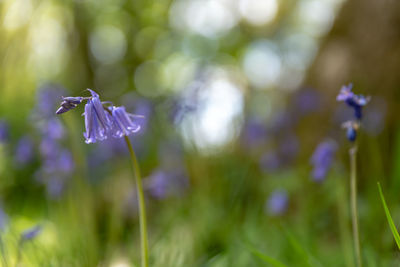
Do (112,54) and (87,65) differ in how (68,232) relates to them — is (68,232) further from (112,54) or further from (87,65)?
(112,54)

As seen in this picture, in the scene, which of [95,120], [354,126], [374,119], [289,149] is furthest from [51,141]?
[289,149]

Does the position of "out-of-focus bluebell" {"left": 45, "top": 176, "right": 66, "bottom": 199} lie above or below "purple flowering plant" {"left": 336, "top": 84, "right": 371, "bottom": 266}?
below

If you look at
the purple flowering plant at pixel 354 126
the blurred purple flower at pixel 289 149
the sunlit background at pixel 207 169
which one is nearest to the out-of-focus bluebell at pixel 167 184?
the sunlit background at pixel 207 169

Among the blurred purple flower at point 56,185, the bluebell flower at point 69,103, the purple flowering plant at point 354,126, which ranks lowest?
the blurred purple flower at point 56,185

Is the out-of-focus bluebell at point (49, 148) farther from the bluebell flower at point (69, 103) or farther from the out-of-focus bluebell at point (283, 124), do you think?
the out-of-focus bluebell at point (283, 124)

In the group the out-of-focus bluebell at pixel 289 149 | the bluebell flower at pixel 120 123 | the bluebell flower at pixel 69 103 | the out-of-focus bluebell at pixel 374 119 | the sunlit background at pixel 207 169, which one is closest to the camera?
the bluebell flower at pixel 69 103

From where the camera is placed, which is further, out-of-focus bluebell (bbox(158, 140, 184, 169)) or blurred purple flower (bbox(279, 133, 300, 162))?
blurred purple flower (bbox(279, 133, 300, 162))

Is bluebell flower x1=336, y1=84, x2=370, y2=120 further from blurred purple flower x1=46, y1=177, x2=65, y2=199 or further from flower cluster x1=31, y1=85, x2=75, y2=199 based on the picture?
blurred purple flower x1=46, y1=177, x2=65, y2=199

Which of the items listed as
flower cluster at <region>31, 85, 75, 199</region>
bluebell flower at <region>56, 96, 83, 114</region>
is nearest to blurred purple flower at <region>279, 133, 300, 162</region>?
flower cluster at <region>31, 85, 75, 199</region>

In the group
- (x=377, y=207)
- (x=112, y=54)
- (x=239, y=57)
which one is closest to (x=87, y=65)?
(x=112, y=54)
